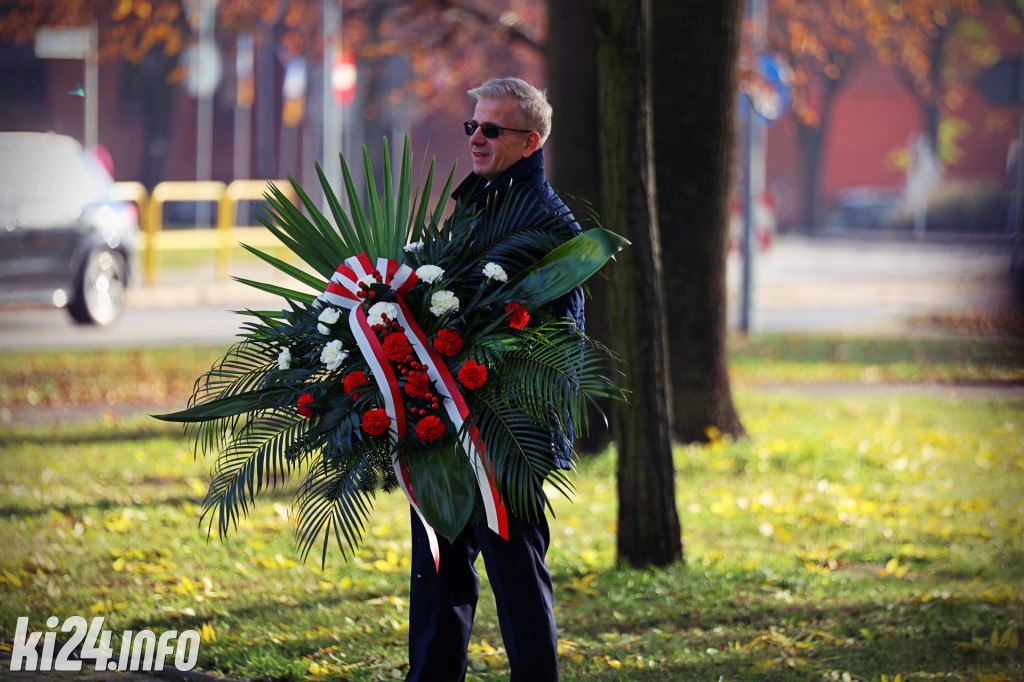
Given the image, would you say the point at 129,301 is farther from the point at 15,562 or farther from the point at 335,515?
the point at 335,515

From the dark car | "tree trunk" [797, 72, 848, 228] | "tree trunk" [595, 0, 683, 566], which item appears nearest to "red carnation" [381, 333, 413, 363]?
"tree trunk" [595, 0, 683, 566]

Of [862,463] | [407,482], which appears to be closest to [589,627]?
[407,482]

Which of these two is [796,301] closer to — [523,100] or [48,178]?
[48,178]

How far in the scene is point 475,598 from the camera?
13.6 ft

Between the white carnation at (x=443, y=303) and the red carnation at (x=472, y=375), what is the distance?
0.19m

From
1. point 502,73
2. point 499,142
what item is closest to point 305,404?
point 499,142

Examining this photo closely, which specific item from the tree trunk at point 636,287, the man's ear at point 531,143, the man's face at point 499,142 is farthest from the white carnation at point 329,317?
the tree trunk at point 636,287

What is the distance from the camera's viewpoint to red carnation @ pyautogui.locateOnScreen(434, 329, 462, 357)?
12.4 feet

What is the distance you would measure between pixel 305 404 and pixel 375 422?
27cm

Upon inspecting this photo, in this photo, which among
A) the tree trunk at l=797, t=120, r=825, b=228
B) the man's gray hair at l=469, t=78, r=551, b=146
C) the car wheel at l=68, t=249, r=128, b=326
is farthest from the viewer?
the tree trunk at l=797, t=120, r=825, b=228

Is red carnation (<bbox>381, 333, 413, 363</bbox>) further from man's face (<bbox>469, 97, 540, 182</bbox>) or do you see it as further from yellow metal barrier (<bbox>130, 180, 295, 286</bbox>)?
yellow metal barrier (<bbox>130, 180, 295, 286</bbox>)

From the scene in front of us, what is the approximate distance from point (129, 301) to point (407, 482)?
1511 cm

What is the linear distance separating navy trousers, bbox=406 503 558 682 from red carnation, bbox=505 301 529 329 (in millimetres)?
582

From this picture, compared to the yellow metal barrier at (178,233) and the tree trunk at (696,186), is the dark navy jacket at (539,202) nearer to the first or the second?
the tree trunk at (696,186)
